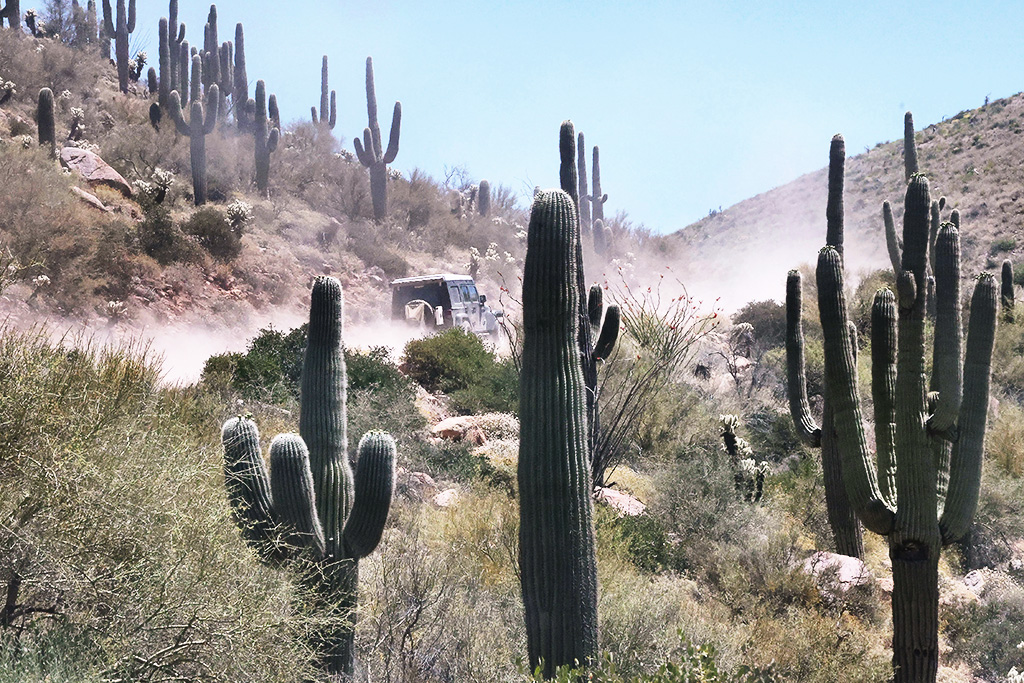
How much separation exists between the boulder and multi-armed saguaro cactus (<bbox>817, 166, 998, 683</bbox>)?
24.0m

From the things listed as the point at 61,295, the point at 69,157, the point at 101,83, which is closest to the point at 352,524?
the point at 61,295

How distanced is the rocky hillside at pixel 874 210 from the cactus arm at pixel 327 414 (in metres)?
32.1

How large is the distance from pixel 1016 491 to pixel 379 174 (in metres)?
28.4

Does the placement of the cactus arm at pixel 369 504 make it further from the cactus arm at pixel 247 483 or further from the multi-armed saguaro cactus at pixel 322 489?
the cactus arm at pixel 247 483

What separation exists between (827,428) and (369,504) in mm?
5818

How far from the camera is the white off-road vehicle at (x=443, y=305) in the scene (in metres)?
27.2

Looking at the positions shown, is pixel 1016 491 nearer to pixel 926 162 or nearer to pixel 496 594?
pixel 496 594

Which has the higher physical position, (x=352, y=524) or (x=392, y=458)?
(x=392, y=458)

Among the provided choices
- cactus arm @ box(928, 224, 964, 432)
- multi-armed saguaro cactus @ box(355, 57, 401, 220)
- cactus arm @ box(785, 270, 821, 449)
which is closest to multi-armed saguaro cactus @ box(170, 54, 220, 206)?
multi-armed saguaro cactus @ box(355, 57, 401, 220)

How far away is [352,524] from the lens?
6.89 meters

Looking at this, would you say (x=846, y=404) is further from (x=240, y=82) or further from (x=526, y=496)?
(x=240, y=82)

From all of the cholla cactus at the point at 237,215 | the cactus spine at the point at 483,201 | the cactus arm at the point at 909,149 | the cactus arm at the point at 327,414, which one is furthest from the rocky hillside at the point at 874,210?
the cactus arm at the point at 327,414

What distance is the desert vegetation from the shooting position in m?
5.01

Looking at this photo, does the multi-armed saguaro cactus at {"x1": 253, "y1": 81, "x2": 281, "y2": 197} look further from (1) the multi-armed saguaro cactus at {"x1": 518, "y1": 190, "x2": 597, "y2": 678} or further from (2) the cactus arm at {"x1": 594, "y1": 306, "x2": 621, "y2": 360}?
(1) the multi-armed saguaro cactus at {"x1": 518, "y1": 190, "x2": 597, "y2": 678}
